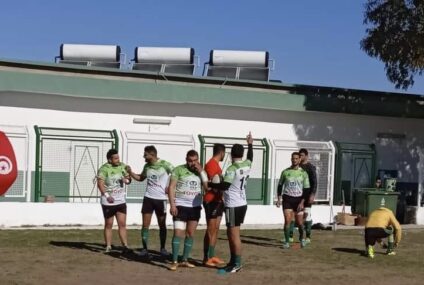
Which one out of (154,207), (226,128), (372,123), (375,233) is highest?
(372,123)

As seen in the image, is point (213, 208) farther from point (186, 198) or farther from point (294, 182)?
point (294, 182)

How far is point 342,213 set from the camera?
63.3 ft

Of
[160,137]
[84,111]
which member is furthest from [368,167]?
[84,111]

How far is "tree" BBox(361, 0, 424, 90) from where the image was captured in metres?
19.3

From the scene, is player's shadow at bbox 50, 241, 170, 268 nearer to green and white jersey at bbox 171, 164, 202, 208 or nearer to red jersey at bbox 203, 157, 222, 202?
green and white jersey at bbox 171, 164, 202, 208

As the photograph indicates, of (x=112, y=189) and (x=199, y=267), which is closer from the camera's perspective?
(x=199, y=267)

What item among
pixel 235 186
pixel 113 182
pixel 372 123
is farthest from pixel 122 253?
pixel 372 123

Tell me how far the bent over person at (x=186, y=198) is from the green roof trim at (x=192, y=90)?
10.1 m

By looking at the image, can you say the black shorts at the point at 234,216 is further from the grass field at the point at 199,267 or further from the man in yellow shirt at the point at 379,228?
the man in yellow shirt at the point at 379,228

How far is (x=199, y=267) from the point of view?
34.7 ft

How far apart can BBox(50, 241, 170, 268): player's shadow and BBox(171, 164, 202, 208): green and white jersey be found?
1.12 metres

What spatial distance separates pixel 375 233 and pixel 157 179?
389 centimetres

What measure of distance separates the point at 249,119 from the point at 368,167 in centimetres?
416

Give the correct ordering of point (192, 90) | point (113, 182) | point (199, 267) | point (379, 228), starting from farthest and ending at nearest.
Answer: point (192, 90) → point (379, 228) → point (113, 182) → point (199, 267)
